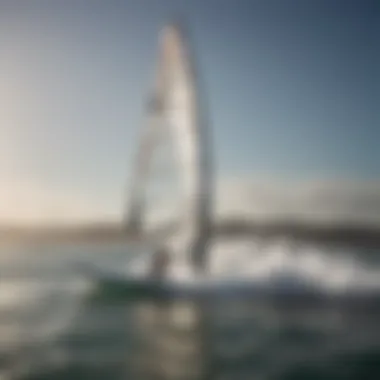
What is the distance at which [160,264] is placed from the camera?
4.70 feet

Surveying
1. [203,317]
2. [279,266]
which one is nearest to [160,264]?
[203,317]

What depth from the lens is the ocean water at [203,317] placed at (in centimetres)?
138

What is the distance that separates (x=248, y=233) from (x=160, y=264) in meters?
0.20

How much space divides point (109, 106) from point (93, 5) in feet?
0.78

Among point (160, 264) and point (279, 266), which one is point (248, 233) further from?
point (160, 264)

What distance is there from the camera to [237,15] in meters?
1.49

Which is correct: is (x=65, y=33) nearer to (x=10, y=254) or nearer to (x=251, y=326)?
(x=10, y=254)

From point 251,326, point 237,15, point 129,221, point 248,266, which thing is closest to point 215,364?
point 251,326

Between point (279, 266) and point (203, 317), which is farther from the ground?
point (279, 266)

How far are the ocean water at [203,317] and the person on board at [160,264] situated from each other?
0.02 metres

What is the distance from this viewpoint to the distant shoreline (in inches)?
55.9

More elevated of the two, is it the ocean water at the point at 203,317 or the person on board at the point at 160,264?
the person on board at the point at 160,264

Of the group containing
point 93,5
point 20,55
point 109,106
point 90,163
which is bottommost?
point 90,163

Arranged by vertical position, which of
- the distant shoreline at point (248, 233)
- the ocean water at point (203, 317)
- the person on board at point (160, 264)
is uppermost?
the distant shoreline at point (248, 233)
